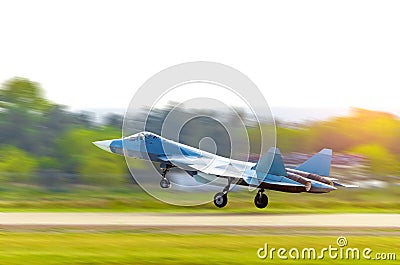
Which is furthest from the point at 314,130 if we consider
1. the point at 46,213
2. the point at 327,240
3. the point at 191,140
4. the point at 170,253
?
→ the point at 170,253

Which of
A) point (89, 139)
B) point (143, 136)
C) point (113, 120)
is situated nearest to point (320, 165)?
point (143, 136)

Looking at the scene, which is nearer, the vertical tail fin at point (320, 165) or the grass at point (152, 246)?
the grass at point (152, 246)

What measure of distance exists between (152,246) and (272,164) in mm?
11219

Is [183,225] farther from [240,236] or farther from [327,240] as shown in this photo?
[327,240]

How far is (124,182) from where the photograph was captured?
131 feet

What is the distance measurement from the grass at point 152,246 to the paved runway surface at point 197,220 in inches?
107

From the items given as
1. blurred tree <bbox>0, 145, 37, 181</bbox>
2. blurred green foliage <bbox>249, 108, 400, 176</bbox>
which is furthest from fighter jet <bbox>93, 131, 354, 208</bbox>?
blurred green foliage <bbox>249, 108, 400, 176</bbox>

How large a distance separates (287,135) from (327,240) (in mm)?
23334

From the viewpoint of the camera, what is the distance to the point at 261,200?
35.2m

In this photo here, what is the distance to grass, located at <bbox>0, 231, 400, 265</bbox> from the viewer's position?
20.4 m

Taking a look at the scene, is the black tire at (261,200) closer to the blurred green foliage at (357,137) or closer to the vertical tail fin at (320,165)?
the vertical tail fin at (320,165)

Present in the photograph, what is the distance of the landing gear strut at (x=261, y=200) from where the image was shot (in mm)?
35156

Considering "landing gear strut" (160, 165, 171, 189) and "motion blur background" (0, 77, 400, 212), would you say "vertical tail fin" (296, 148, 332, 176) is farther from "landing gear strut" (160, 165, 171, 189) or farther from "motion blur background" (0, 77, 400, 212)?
"landing gear strut" (160, 165, 171, 189)

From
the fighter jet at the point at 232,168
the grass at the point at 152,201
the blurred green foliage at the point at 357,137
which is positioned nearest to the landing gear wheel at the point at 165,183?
the fighter jet at the point at 232,168
